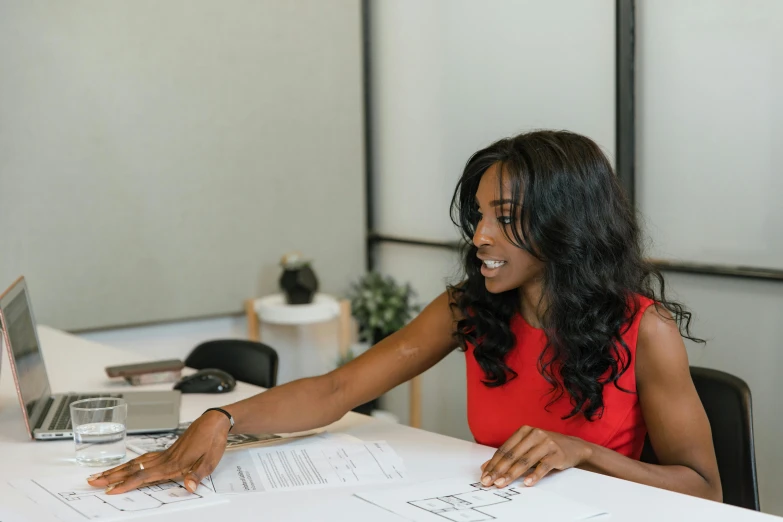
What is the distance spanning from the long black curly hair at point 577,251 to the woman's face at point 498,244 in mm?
17

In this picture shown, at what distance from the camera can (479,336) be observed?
1.91 meters

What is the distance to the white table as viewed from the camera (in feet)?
4.44

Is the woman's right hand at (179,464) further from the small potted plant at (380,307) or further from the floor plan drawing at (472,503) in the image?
the small potted plant at (380,307)

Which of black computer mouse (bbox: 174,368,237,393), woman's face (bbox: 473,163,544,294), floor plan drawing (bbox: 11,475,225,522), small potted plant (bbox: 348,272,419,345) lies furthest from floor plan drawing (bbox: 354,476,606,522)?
small potted plant (bbox: 348,272,419,345)

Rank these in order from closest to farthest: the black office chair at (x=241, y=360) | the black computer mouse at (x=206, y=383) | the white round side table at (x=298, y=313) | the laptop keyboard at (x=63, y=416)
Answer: the laptop keyboard at (x=63, y=416), the black computer mouse at (x=206, y=383), the black office chair at (x=241, y=360), the white round side table at (x=298, y=313)

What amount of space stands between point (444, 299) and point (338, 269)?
230 cm

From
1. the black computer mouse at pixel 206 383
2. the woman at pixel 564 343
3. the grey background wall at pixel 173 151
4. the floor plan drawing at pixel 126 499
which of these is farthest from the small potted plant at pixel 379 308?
the floor plan drawing at pixel 126 499

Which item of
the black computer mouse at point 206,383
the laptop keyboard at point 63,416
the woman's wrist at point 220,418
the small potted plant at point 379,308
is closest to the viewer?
the woman's wrist at point 220,418

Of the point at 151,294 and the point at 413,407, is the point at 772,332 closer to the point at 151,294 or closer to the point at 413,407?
the point at 413,407

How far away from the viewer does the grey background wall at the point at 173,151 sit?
3.38 meters

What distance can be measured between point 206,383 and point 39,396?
0.41 meters

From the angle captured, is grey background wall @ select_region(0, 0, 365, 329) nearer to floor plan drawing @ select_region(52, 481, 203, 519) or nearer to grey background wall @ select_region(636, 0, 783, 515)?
grey background wall @ select_region(636, 0, 783, 515)

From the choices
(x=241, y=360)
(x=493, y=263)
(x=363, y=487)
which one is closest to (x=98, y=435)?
(x=363, y=487)

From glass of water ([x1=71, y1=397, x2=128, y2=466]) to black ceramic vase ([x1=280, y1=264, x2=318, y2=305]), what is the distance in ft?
6.99
